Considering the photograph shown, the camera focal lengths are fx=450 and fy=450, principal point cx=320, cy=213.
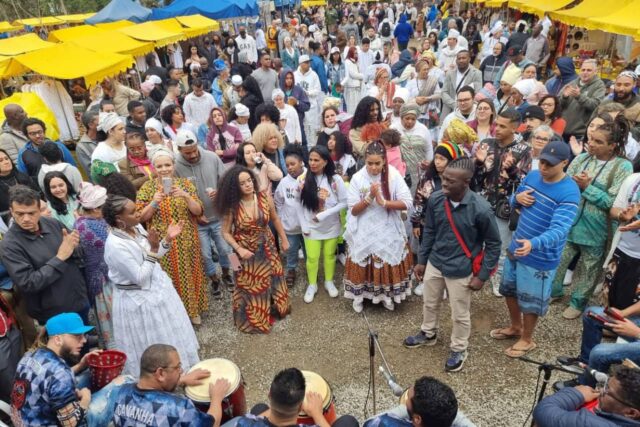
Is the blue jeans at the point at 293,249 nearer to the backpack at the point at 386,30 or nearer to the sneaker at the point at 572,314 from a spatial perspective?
the sneaker at the point at 572,314

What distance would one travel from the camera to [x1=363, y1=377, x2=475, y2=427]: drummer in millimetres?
2125

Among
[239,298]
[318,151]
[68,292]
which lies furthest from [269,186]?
[68,292]

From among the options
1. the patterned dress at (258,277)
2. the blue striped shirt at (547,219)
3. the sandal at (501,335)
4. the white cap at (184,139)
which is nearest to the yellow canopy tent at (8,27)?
the white cap at (184,139)

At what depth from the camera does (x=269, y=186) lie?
5441mm

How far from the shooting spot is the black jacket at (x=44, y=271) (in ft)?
11.2

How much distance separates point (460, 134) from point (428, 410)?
3.64 metres

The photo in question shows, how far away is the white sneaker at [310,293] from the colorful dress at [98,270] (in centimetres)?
211

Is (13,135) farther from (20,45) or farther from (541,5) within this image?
(541,5)

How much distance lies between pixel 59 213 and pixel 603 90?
23.5 ft

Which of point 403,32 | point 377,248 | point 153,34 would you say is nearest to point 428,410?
point 377,248

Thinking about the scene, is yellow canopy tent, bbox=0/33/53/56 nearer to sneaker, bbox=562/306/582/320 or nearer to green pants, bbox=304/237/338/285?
green pants, bbox=304/237/338/285

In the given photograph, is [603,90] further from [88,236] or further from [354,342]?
[88,236]

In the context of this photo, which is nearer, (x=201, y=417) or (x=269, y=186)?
(x=201, y=417)

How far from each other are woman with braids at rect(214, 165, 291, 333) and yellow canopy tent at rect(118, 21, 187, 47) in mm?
10234
